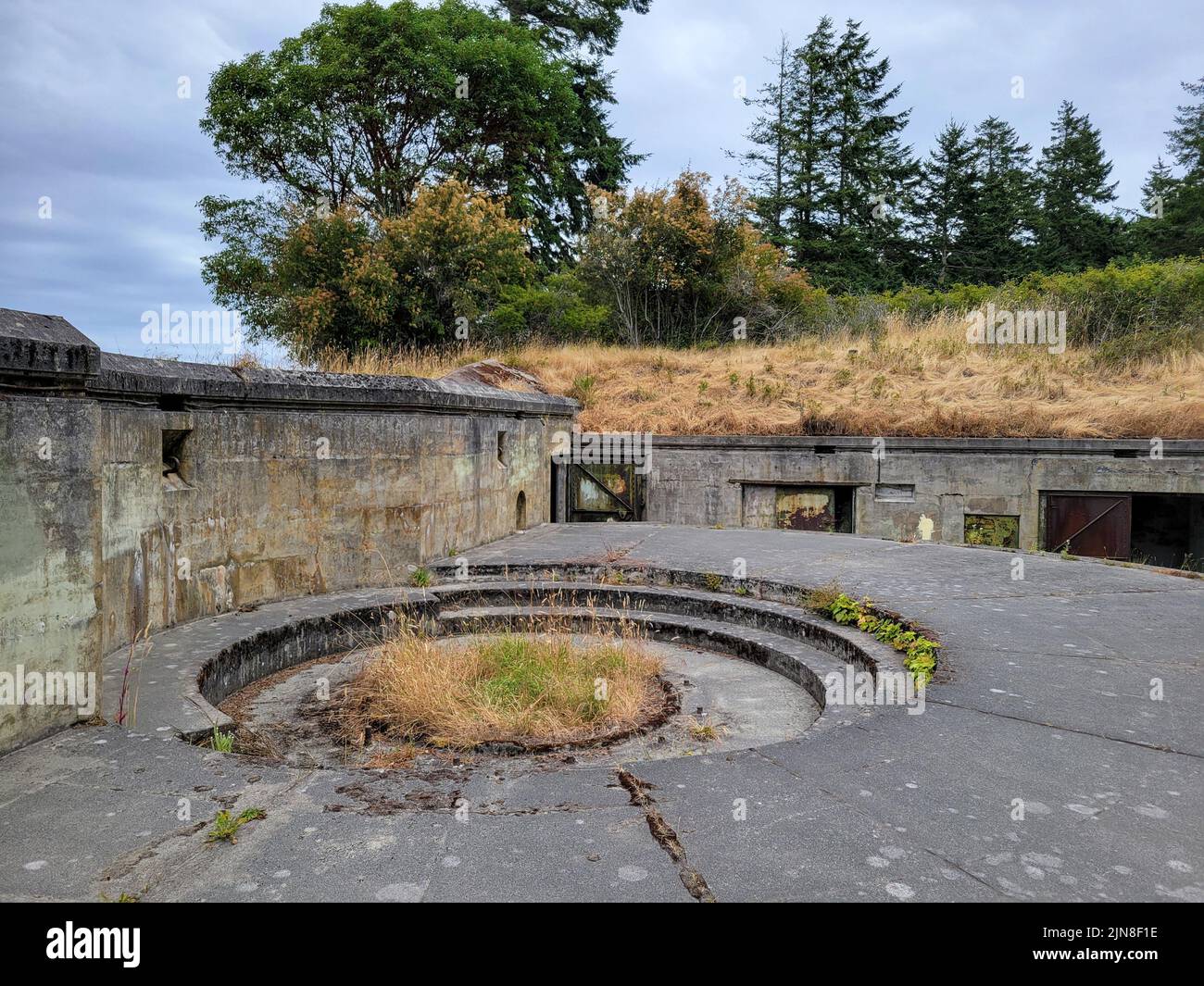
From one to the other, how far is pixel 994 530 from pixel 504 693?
10.0 metres

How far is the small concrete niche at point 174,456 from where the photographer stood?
16.1ft

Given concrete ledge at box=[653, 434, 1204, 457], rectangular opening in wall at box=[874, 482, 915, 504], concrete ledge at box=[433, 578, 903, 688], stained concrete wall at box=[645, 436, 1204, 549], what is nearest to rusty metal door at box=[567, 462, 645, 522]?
stained concrete wall at box=[645, 436, 1204, 549]

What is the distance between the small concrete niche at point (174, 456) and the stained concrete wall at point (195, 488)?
1 cm

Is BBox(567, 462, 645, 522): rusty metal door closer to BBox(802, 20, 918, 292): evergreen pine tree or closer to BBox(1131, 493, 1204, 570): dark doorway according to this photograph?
BBox(1131, 493, 1204, 570): dark doorway

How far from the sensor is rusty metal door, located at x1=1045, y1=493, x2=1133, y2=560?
37.2ft

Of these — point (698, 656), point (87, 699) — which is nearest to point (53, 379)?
point (87, 699)

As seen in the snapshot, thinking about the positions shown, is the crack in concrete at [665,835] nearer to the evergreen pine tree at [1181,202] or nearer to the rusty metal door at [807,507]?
the rusty metal door at [807,507]

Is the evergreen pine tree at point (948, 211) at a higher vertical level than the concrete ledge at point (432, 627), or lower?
higher

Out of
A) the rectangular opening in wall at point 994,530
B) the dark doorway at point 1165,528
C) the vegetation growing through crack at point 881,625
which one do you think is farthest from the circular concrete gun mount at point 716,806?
the dark doorway at point 1165,528

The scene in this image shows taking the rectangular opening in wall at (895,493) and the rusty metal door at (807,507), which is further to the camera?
the rusty metal door at (807,507)

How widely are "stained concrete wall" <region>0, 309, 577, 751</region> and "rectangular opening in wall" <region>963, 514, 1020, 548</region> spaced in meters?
7.63

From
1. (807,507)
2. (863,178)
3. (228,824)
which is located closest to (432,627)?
(228,824)

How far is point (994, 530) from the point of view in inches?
465

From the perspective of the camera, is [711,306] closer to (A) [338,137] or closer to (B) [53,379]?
(A) [338,137]
